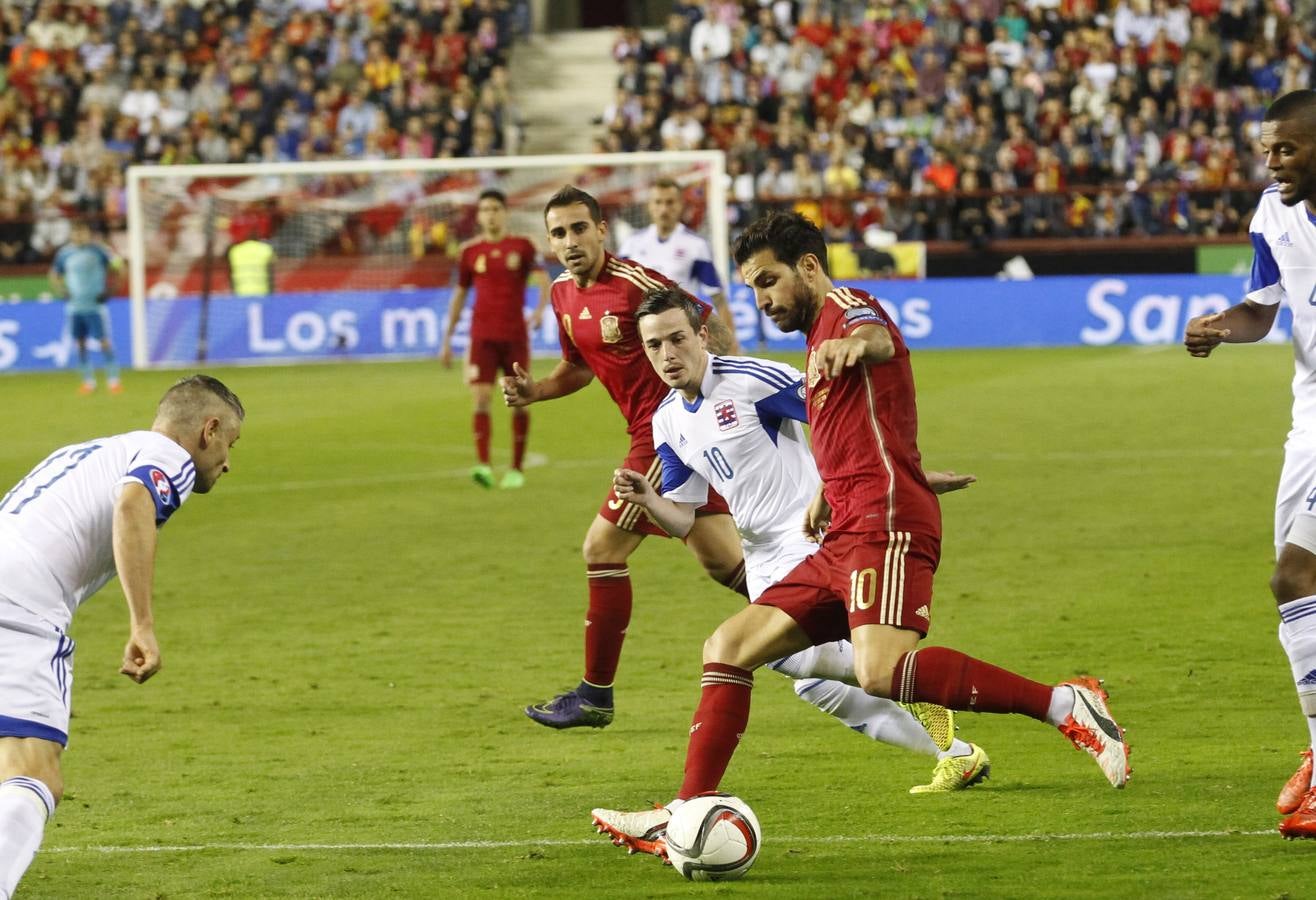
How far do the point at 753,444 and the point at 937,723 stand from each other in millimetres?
1110

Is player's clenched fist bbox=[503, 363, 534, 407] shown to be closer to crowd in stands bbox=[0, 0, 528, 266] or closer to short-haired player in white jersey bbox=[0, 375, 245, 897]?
short-haired player in white jersey bbox=[0, 375, 245, 897]

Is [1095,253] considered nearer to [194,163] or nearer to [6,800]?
[194,163]

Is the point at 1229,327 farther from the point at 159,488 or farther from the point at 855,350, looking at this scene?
the point at 159,488

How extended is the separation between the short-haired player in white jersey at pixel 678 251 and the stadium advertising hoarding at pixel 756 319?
1016cm

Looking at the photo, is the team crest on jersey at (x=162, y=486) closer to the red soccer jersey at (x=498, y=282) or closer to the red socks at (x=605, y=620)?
the red socks at (x=605, y=620)

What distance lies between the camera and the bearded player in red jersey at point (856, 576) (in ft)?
18.2

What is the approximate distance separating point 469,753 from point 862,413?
2.49m

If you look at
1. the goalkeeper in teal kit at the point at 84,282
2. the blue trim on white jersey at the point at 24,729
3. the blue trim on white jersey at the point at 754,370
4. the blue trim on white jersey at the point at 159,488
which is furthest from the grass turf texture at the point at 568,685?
the goalkeeper in teal kit at the point at 84,282

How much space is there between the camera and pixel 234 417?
5.42 m

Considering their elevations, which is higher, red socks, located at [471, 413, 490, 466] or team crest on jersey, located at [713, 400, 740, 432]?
team crest on jersey, located at [713, 400, 740, 432]

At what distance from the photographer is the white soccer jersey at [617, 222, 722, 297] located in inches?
564

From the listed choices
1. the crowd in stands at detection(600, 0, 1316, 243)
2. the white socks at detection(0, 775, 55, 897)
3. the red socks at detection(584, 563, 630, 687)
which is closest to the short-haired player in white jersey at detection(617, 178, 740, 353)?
the red socks at detection(584, 563, 630, 687)

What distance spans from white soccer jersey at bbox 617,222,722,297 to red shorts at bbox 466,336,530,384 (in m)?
1.26

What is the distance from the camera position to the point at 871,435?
5688 mm
